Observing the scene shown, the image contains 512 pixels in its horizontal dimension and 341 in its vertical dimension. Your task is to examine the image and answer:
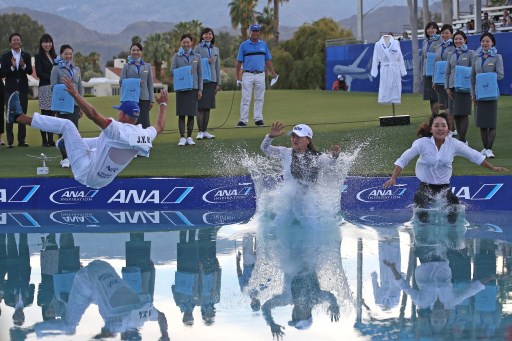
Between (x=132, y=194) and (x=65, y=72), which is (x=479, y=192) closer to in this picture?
(x=132, y=194)

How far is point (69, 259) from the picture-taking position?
1027 centimetres

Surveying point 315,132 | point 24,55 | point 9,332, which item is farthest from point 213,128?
point 9,332

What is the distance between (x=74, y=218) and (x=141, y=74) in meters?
3.64

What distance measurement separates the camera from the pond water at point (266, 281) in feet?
24.7

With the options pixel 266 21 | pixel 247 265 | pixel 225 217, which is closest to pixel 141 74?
pixel 225 217

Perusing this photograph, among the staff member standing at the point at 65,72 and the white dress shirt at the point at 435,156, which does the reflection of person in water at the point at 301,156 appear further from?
the staff member standing at the point at 65,72

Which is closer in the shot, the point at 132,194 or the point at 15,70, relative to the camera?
the point at 132,194

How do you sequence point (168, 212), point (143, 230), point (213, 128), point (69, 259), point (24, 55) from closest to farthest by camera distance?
1. point (69, 259)
2. point (143, 230)
3. point (168, 212)
4. point (24, 55)
5. point (213, 128)

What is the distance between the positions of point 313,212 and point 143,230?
2142mm

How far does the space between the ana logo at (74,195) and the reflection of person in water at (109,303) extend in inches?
148

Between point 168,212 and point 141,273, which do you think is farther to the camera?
point 168,212

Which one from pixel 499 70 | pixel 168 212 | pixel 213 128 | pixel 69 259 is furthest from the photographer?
pixel 213 128

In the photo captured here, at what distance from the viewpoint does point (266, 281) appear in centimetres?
920

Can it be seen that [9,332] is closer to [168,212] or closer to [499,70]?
[168,212]
